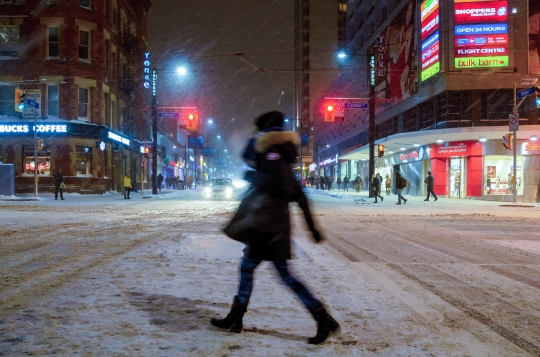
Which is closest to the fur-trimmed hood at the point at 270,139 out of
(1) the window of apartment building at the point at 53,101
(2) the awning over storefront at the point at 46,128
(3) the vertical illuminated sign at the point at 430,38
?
(3) the vertical illuminated sign at the point at 430,38

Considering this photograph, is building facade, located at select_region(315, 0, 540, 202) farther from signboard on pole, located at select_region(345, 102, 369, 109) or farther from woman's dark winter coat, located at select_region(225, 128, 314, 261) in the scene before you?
woman's dark winter coat, located at select_region(225, 128, 314, 261)

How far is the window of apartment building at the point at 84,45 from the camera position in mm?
35938

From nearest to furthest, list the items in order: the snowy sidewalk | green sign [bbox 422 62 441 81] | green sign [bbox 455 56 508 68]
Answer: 1. the snowy sidewalk
2. green sign [bbox 455 56 508 68]
3. green sign [bbox 422 62 441 81]

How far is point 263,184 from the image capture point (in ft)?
12.4

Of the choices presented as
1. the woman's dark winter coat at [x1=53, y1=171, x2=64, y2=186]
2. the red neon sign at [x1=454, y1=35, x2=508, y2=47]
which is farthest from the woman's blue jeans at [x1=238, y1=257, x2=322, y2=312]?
the red neon sign at [x1=454, y1=35, x2=508, y2=47]

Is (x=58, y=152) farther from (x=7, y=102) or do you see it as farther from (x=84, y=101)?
(x=7, y=102)

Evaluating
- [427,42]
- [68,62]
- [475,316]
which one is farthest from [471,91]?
[475,316]

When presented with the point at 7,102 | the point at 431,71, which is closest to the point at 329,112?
the point at 431,71

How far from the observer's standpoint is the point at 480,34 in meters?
30.6

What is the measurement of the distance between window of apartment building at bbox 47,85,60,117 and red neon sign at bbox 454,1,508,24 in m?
27.2

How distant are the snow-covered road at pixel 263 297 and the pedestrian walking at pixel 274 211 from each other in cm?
40

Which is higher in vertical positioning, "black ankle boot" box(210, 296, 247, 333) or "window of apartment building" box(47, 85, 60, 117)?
"window of apartment building" box(47, 85, 60, 117)

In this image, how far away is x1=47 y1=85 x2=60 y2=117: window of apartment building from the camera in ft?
115

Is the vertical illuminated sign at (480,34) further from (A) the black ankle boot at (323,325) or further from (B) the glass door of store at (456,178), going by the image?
(A) the black ankle boot at (323,325)
